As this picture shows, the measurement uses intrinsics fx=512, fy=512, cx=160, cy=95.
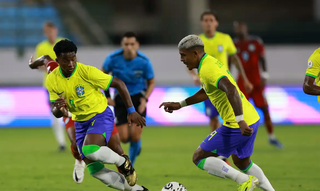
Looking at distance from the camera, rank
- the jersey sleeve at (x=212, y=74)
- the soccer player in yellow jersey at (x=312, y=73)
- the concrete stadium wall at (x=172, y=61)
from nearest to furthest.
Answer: the jersey sleeve at (x=212, y=74), the soccer player in yellow jersey at (x=312, y=73), the concrete stadium wall at (x=172, y=61)

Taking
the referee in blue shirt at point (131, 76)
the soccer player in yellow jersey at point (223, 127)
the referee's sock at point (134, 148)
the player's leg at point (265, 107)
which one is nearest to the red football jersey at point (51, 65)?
the referee in blue shirt at point (131, 76)

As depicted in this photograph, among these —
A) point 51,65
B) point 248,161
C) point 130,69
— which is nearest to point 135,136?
point 130,69

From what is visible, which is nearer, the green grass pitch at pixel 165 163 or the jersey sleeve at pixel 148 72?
the green grass pitch at pixel 165 163

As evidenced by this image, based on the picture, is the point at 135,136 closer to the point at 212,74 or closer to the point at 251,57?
the point at 212,74

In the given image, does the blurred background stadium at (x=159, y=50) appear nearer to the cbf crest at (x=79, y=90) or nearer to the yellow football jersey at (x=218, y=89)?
the cbf crest at (x=79, y=90)

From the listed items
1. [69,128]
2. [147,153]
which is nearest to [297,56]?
[147,153]

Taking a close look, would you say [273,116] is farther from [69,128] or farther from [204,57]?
[204,57]

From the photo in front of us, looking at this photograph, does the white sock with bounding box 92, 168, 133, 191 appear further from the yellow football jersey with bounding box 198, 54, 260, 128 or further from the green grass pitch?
the yellow football jersey with bounding box 198, 54, 260, 128

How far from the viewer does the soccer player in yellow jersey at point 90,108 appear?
5477 mm

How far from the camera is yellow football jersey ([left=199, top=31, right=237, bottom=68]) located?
8.48m

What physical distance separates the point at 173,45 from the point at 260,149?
8.01 meters

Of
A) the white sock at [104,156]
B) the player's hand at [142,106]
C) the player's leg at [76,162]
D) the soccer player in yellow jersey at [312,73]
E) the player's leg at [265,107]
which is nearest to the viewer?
the white sock at [104,156]

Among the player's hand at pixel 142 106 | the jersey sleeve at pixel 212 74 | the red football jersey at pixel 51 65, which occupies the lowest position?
the player's hand at pixel 142 106

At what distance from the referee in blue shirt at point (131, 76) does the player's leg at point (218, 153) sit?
2.54 metres
